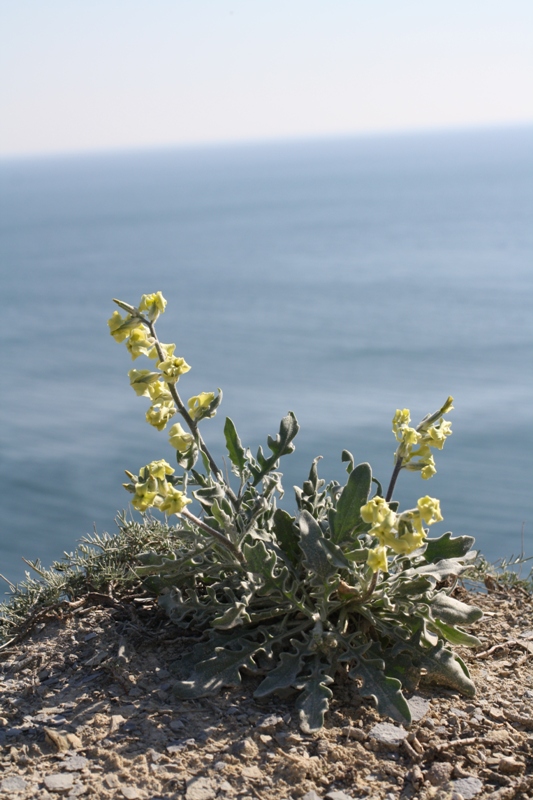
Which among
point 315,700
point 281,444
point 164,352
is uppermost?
point 164,352

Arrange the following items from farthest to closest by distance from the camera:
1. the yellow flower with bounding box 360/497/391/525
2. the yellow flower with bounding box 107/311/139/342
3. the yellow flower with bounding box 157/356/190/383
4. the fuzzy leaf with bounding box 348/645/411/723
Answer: the yellow flower with bounding box 107/311/139/342, the yellow flower with bounding box 157/356/190/383, the fuzzy leaf with bounding box 348/645/411/723, the yellow flower with bounding box 360/497/391/525

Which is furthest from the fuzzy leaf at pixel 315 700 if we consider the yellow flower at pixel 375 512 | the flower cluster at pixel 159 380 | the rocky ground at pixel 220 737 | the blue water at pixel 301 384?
the blue water at pixel 301 384

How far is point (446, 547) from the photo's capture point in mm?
4043

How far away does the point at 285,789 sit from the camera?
115 inches

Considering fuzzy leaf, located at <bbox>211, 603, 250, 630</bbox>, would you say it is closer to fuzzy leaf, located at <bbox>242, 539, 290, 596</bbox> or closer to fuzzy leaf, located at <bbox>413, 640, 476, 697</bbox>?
fuzzy leaf, located at <bbox>242, 539, 290, 596</bbox>

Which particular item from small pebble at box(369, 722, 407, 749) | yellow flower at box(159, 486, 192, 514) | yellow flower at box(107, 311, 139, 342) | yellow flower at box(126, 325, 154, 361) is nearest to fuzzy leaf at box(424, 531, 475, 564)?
small pebble at box(369, 722, 407, 749)

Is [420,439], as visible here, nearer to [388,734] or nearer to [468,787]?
[388,734]

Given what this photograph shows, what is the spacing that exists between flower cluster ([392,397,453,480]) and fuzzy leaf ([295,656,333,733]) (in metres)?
1.00

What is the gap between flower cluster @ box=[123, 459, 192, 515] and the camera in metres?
3.13

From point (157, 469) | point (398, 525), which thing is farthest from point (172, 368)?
point (398, 525)

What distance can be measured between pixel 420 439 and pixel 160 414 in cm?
122

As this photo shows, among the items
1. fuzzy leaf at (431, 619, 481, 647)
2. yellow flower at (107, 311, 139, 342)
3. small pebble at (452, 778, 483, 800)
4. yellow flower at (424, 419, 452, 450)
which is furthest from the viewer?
fuzzy leaf at (431, 619, 481, 647)

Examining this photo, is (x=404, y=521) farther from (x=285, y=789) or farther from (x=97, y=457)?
(x=97, y=457)

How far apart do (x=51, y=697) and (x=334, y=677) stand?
129 cm
